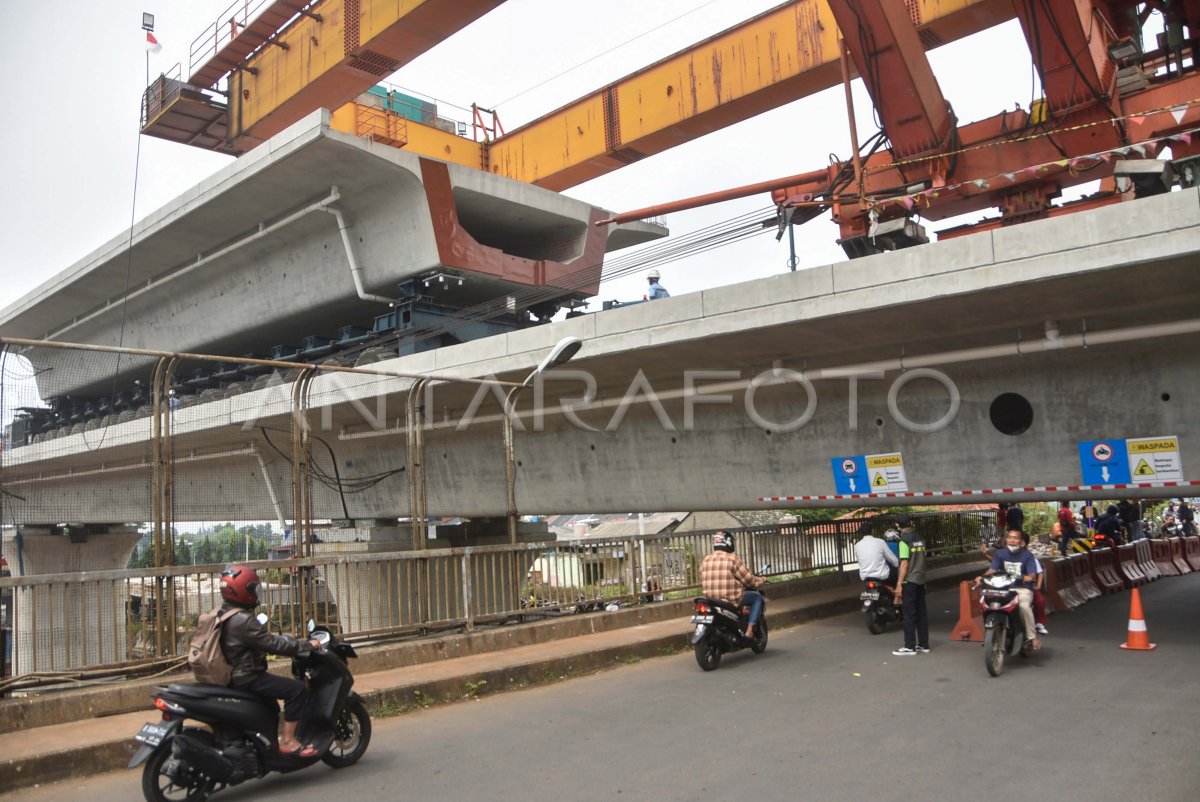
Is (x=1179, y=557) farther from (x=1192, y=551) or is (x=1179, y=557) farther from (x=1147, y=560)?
(x=1147, y=560)

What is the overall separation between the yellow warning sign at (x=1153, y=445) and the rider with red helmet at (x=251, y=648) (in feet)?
29.2

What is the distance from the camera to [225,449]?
1221 cm

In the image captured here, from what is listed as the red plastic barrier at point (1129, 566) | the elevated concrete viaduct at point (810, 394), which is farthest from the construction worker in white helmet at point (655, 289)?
the red plastic barrier at point (1129, 566)

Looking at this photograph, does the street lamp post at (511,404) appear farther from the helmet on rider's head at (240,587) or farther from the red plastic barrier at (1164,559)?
the red plastic barrier at (1164,559)

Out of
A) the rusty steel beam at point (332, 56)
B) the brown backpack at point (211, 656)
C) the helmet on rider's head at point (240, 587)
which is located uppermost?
the rusty steel beam at point (332, 56)

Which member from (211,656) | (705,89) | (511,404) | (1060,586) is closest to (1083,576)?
(1060,586)

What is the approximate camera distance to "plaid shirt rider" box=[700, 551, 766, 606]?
939cm

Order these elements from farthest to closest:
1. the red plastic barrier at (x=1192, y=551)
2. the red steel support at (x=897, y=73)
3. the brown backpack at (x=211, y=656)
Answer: the red plastic barrier at (x=1192, y=551), the red steel support at (x=897, y=73), the brown backpack at (x=211, y=656)

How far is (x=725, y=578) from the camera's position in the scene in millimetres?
9398

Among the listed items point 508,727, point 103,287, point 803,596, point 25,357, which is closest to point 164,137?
point 103,287

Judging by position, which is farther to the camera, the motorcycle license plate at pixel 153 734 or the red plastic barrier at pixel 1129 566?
the red plastic barrier at pixel 1129 566

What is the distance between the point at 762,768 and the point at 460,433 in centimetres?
1084

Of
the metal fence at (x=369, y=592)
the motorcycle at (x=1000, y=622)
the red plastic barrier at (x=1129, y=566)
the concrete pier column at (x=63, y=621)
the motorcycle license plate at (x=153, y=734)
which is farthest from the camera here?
the red plastic barrier at (x=1129, y=566)

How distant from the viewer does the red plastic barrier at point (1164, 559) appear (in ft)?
58.4
